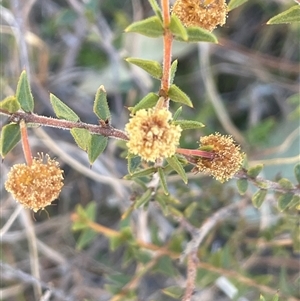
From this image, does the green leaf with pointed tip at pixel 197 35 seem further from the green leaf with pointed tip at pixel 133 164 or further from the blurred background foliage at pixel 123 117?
the blurred background foliage at pixel 123 117

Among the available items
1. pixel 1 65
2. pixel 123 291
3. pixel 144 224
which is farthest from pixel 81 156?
pixel 123 291

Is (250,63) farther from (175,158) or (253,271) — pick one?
(175,158)

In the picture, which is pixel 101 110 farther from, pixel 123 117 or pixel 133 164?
pixel 123 117

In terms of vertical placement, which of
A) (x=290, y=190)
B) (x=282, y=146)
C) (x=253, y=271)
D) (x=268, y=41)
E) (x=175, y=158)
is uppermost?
(x=268, y=41)

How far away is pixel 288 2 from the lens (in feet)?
5.87

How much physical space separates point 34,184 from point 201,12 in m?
0.35

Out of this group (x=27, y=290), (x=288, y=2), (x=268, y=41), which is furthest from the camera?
(x=268, y=41)

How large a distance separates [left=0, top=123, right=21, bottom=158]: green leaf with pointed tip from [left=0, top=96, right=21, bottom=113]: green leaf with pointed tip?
0.02m

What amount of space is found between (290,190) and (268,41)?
46.1 inches

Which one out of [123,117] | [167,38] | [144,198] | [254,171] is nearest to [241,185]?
[254,171]

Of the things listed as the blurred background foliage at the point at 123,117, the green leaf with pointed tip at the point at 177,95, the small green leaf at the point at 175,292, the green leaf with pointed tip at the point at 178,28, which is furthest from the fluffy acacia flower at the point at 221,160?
the blurred background foliage at the point at 123,117

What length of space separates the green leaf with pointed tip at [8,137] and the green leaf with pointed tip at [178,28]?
0.95 feet

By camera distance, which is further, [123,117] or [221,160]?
[123,117]

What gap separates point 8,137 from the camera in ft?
2.59
